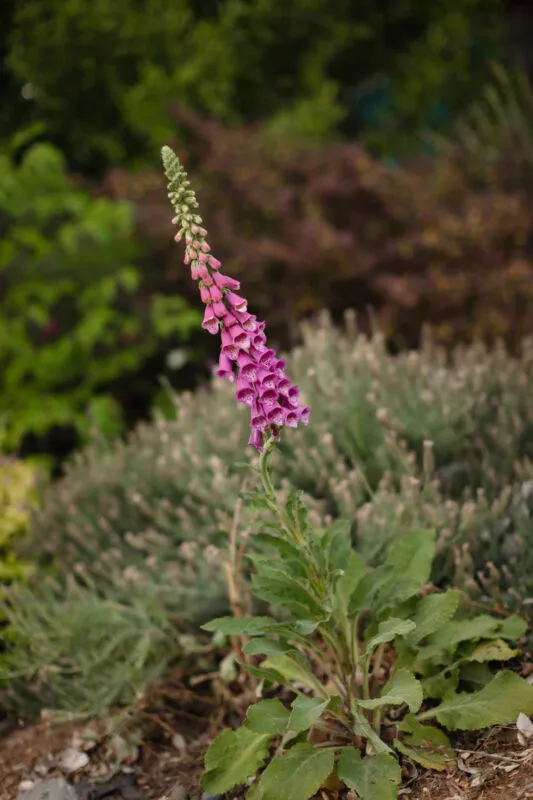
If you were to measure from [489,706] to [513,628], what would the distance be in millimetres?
258

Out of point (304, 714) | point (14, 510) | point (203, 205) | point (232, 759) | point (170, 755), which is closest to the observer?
point (304, 714)

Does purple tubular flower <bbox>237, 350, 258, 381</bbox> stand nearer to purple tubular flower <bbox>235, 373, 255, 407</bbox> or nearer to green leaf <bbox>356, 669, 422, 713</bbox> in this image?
purple tubular flower <bbox>235, 373, 255, 407</bbox>

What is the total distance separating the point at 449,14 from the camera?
26.4 ft

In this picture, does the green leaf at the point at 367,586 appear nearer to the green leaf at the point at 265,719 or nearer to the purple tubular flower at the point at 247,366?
the green leaf at the point at 265,719

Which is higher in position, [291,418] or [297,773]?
[291,418]

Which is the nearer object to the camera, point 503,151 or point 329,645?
point 329,645

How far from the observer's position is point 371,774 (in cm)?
201

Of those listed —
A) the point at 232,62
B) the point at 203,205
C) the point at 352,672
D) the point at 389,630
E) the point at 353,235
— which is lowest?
the point at 352,672

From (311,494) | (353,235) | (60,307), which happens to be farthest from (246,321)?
(353,235)

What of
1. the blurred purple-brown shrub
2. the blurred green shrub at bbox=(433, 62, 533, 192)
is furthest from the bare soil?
the blurred green shrub at bbox=(433, 62, 533, 192)

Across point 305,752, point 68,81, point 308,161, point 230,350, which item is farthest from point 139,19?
point 305,752

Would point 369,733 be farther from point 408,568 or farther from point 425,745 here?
point 408,568

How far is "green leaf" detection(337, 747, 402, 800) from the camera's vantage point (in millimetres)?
1951

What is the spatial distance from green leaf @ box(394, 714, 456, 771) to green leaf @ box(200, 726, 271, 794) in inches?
13.9
